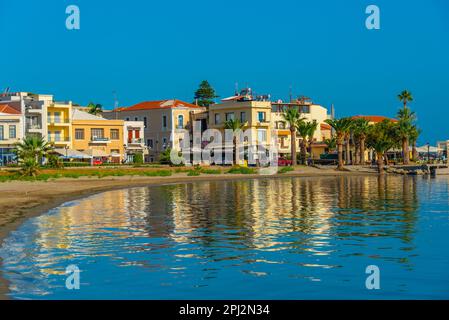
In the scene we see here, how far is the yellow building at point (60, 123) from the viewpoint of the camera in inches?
3821

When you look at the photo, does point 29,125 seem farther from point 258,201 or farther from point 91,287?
point 91,287

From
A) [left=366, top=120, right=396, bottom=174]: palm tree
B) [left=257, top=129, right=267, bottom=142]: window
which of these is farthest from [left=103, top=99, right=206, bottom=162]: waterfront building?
[left=366, top=120, right=396, bottom=174]: palm tree

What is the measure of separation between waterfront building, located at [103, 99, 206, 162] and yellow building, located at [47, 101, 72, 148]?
18.0 m

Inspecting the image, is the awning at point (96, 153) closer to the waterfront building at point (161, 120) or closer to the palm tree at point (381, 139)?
the waterfront building at point (161, 120)

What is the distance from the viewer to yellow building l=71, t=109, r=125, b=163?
329 feet

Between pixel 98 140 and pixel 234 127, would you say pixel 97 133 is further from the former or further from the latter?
pixel 234 127

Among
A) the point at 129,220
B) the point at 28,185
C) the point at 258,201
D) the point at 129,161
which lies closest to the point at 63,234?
the point at 129,220

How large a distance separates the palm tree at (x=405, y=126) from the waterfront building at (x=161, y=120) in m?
32.2

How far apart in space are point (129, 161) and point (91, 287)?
298 ft

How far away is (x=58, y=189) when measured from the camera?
53000 mm

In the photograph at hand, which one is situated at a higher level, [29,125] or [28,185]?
[29,125]

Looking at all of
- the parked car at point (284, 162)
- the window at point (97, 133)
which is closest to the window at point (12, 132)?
the window at point (97, 133)

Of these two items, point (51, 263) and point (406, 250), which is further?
point (406, 250)

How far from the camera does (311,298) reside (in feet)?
50.0
